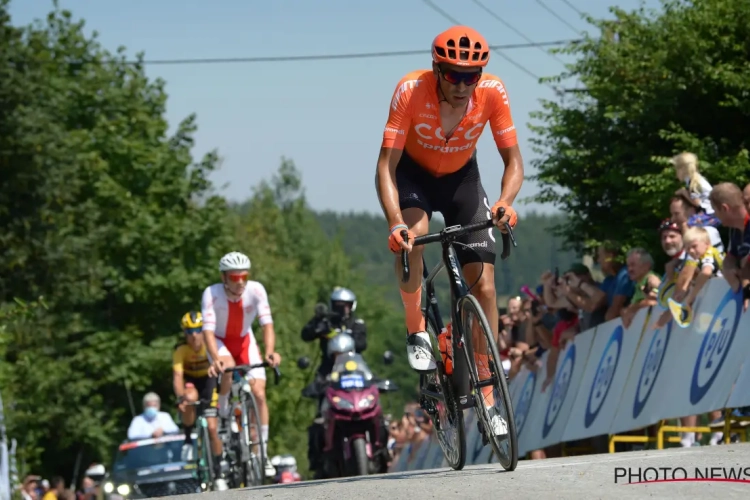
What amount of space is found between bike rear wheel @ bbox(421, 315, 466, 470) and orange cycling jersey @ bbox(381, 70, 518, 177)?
1.11 metres

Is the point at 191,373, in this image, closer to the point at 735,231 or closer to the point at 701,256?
the point at 701,256

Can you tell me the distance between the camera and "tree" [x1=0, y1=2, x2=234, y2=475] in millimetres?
36500

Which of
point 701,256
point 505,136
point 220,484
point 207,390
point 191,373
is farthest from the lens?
point 191,373

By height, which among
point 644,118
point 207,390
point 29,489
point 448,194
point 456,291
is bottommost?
point 29,489

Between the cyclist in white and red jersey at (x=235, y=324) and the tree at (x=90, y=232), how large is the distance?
58.5 ft

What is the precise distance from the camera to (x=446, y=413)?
9.23m

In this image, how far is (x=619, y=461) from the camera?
8734 mm

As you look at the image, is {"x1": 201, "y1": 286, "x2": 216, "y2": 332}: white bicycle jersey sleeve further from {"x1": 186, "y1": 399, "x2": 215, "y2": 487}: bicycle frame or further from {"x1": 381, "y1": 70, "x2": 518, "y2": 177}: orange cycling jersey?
{"x1": 381, "y1": 70, "x2": 518, "y2": 177}: orange cycling jersey

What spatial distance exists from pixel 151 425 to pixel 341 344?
637 centimetres

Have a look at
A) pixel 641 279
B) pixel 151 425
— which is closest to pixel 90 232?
pixel 151 425

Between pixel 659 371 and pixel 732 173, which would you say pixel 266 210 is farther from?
pixel 659 371

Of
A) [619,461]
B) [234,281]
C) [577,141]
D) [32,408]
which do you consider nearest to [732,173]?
[577,141]

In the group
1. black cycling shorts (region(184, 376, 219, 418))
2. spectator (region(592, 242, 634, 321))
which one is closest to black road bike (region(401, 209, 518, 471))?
black cycling shorts (region(184, 376, 219, 418))

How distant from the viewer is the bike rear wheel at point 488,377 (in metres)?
8.26
